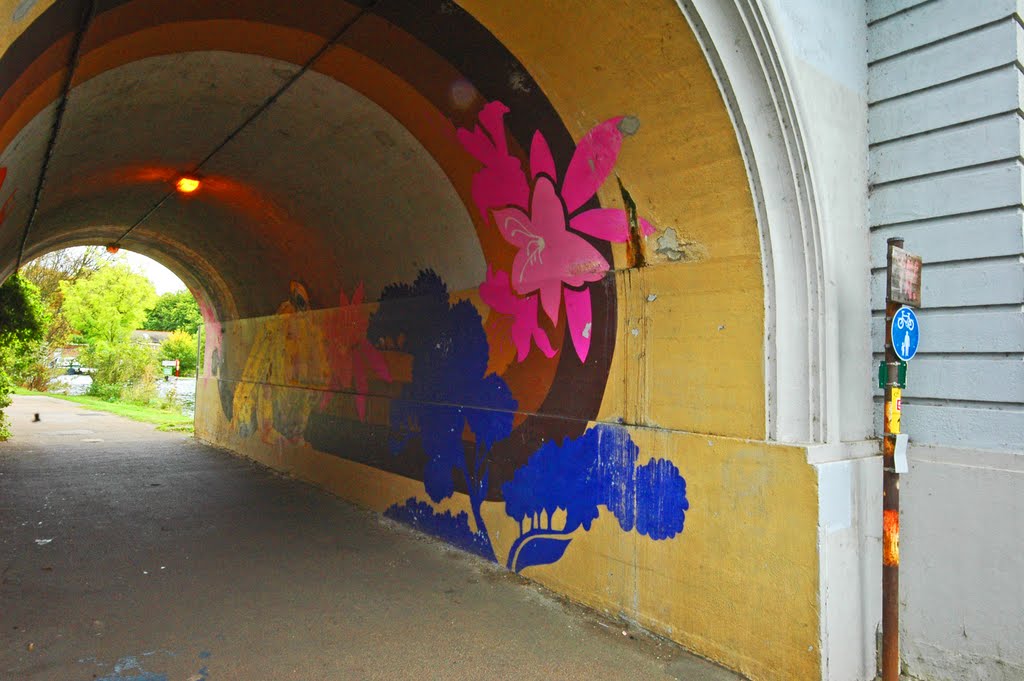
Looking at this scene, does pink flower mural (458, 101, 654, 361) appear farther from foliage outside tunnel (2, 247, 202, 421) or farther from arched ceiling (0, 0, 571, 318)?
foliage outside tunnel (2, 247, 202, 421)

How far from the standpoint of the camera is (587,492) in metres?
4.76

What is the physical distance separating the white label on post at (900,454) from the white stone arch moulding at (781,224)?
35cm

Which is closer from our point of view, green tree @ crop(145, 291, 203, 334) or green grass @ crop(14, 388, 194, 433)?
green grass @ crop(14, 388, 194, 433)

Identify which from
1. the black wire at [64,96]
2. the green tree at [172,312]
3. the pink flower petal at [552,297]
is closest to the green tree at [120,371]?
the black wire at [64,96]

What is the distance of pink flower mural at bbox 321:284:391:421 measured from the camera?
802 centimetres

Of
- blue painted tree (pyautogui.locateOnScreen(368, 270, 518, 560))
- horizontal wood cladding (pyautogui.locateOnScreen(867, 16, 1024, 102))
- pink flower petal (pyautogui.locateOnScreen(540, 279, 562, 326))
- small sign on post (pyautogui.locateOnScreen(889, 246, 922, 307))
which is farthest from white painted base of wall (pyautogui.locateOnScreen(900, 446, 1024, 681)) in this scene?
blue painted tree (pyautogui.locateOnScreen(368, 270, 518, 560))

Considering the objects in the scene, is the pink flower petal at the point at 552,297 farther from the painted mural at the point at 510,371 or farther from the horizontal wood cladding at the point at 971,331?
the horizontal wood cladding at the point at 971,331

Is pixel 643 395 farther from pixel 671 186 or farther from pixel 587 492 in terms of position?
pixel 671 186

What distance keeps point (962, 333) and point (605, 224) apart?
2299 millimetres

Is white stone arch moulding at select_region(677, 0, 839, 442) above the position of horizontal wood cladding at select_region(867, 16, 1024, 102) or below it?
below

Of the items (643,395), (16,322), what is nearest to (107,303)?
(16,322)

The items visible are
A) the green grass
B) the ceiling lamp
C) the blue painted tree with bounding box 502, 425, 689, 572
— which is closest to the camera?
the blue painted tree with bounding box 502, 425, 689, 572

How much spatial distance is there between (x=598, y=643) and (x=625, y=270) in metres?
2.51

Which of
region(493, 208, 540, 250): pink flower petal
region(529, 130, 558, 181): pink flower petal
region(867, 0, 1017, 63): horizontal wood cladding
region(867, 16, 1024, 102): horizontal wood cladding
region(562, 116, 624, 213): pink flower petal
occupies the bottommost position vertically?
region(493, 208, 540, 250): pink flower petal
